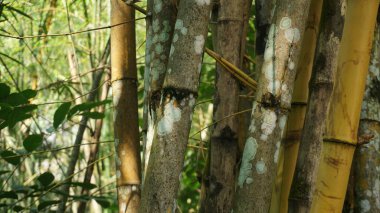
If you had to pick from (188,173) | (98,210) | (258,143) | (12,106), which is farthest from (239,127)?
(98,210)

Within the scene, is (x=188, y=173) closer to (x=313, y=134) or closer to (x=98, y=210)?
(x=98, y=210)

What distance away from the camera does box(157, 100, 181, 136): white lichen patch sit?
4.00 ft

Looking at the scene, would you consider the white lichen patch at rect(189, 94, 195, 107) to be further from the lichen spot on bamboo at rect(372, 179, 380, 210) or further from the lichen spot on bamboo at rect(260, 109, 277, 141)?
the lichen spot on bamboo at rect(372, 179, 380, 210)

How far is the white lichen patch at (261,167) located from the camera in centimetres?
125

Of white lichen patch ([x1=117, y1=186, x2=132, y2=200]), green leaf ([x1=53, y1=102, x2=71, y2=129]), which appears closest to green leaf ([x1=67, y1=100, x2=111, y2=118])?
green leaf ([x1=53, y1=102, x2=71, y2=129])

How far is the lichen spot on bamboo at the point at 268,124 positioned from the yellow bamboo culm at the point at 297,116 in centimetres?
28

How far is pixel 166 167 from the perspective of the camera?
3.92ft

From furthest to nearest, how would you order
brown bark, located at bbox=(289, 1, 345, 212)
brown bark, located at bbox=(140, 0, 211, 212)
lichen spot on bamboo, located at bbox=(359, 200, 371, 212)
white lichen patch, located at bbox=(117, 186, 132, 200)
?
white lichen patch, located at bbox=(117, 186, 132, 200), lichen spot on bamboo, located at bbox=(359, 200, 371, 212), brown bark, located at bbox=(289, 1, 345, 212), brown bark, located at bbox=(140, 0, 211, 212)

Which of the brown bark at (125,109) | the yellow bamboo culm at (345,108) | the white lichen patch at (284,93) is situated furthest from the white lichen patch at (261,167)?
the brown bark at (125,109)

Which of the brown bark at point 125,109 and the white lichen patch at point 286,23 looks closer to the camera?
the white lichen patch at point 286,23

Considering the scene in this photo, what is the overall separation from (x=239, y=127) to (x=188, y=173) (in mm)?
2077

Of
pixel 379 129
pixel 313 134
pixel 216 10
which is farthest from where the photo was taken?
pixel 216 10

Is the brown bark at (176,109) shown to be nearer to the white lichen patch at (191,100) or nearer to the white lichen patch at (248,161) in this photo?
the white lichen patch at (191,100)

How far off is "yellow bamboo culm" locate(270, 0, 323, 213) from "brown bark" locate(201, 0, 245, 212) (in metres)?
0.13
